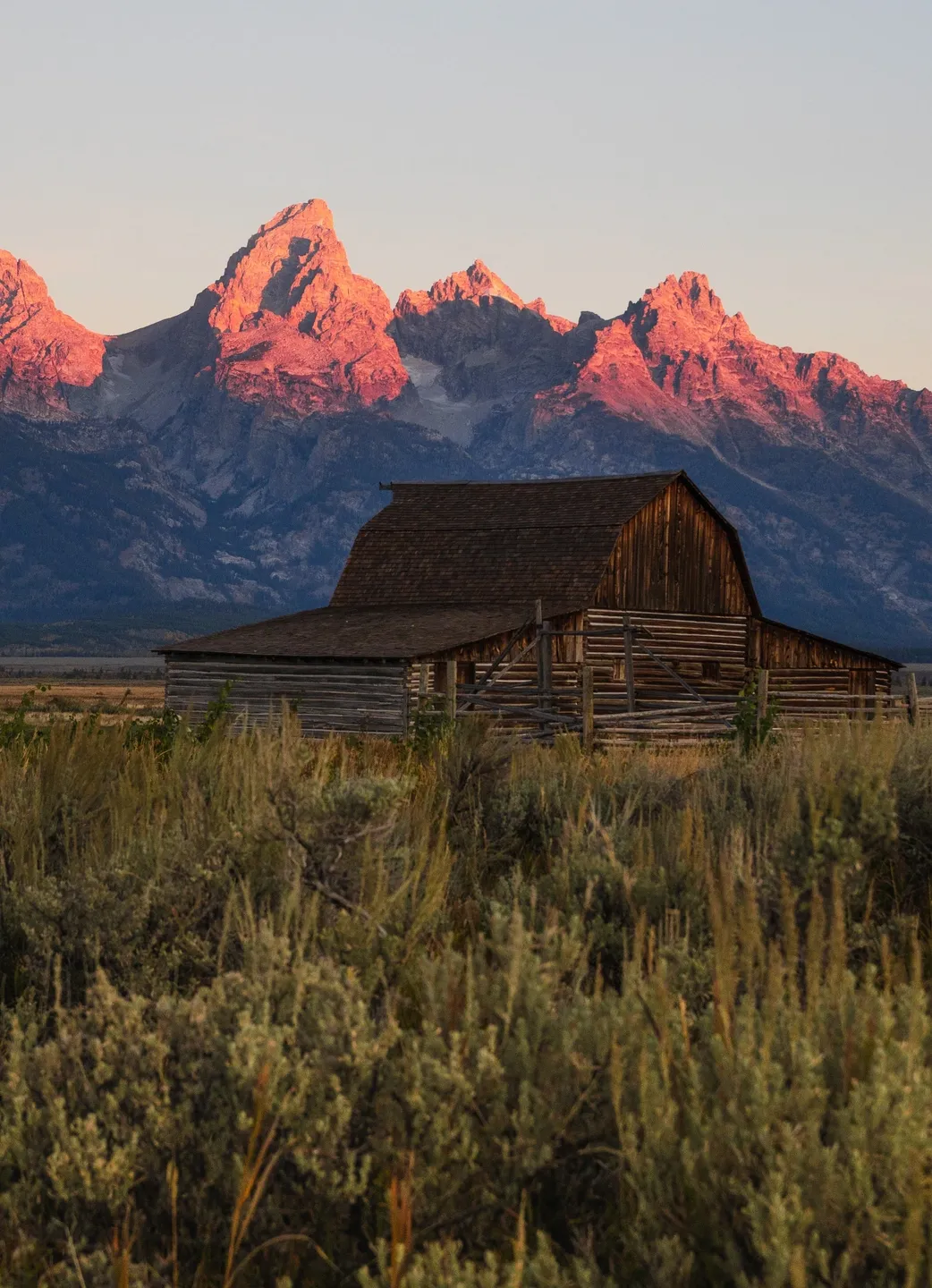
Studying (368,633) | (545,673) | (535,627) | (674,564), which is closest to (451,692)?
(545,673)

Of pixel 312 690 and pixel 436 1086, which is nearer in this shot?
pixel 436 1086

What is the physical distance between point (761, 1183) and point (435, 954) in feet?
6.57

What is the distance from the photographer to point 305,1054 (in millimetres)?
4129

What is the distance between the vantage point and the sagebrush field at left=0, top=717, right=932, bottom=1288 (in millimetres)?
3465

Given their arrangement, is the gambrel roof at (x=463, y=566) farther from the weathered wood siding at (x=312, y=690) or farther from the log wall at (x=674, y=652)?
the log wall at (x=674, y=652)

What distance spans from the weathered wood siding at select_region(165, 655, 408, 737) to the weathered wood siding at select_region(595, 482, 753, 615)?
250 inches

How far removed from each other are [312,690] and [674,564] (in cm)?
1051

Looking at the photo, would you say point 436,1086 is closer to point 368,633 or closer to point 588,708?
point 588,708

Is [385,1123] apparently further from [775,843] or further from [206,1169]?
[775,843]

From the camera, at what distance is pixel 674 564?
3806cm

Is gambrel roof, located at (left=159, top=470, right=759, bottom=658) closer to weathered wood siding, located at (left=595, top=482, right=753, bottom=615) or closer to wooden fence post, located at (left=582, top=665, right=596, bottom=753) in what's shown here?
weathered wood siding, located at (left=595, top=482, right=753, bottom=615)

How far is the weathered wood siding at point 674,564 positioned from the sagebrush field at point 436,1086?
2989 cm

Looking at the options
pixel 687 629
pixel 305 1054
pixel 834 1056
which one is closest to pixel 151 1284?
pixel 305 1054

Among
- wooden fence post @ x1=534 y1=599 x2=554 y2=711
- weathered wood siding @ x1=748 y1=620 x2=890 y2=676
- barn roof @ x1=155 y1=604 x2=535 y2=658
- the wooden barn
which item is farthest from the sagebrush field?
weathered wood siding @ x1=748 y1=620 x2=890 y2=676
